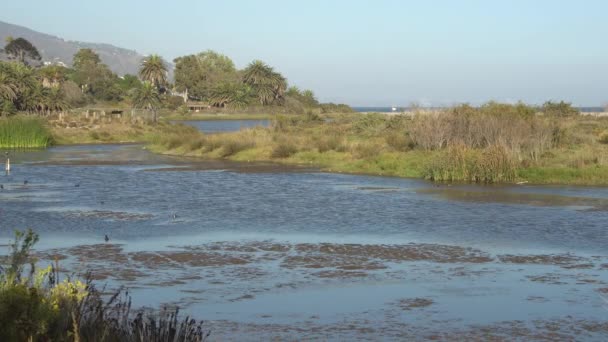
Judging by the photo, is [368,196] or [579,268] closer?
[579,268]

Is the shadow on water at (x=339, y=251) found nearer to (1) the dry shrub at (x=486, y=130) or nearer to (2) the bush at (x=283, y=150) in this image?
(1) the dry shrub at (x=486, y=130)

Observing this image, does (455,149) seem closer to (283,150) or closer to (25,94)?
(283,150)

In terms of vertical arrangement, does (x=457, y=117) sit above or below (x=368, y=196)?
above

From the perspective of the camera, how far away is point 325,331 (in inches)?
426

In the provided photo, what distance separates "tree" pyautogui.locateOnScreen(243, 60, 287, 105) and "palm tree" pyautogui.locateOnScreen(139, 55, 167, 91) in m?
14.9

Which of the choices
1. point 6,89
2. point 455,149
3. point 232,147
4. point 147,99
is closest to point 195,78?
point 147,99

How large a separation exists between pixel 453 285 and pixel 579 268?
9.67 ft

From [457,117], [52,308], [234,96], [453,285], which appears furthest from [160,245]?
[234,96]

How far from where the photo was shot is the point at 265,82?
5522 inches

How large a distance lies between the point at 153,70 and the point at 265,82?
62.5 ft

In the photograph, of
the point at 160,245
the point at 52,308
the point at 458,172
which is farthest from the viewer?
the point at 458,172

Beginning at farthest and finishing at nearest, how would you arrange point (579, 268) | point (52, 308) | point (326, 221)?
point (326, 221) → point (579, 268) → point (52, 308)

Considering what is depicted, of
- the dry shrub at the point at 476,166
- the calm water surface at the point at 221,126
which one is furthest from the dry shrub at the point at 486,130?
the calm water surface at the point at 221,126

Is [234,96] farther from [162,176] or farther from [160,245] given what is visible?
[160,245]
